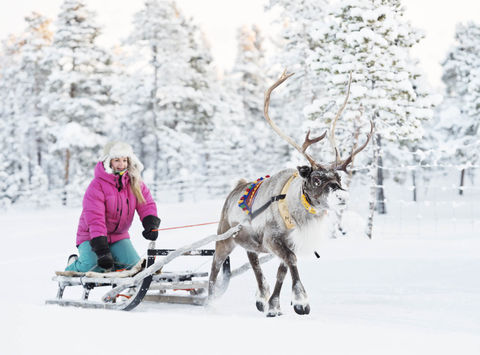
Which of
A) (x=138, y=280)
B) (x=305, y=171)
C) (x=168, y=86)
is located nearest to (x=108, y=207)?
(x=138, y=280)

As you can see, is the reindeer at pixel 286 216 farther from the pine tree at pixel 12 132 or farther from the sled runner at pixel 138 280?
the pine tree at pixel 12 132

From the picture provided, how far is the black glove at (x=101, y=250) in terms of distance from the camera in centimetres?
534

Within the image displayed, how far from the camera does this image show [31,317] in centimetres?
354

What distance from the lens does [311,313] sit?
554cm

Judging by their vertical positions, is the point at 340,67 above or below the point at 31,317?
above

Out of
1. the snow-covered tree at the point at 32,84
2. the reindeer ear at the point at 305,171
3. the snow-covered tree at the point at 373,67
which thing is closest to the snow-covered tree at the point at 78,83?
the snow-covered tree at the point at 32,84

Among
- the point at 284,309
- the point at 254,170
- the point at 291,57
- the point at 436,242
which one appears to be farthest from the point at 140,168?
the point at 254,170

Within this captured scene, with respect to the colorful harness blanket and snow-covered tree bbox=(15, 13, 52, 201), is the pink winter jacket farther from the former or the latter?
snow-covered tree bbox=(15, 13, 52, 201)

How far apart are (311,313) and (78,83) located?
24.7 metres

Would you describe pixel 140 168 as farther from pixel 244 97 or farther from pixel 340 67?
pixel 244 97

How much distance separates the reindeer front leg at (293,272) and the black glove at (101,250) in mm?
1807

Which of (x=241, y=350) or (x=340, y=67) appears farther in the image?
(x=340, y=67)

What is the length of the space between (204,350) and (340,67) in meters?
10.8

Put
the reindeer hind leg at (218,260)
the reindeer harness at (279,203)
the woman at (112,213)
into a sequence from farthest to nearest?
the reindeer hind leg at (218,260)
the woman at (112,213)
the reindeer harness at (279,203)
